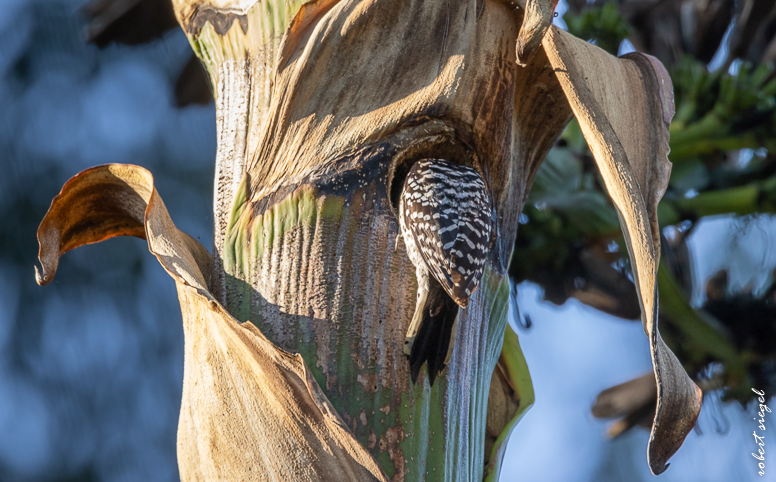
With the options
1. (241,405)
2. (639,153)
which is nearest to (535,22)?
(639,153)

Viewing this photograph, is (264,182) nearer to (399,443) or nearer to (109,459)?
(399,443)

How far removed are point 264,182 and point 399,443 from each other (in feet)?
1.02

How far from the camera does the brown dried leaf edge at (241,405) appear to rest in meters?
0.68

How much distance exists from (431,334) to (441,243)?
168mm

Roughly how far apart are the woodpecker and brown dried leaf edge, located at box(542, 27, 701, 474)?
0.15 metres

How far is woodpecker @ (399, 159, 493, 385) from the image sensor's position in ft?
2.49

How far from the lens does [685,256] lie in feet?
7.55

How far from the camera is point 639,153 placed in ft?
2.81

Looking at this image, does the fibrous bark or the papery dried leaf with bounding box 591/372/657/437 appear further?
the papery dried leaf with bounding box 591/372/657/437
